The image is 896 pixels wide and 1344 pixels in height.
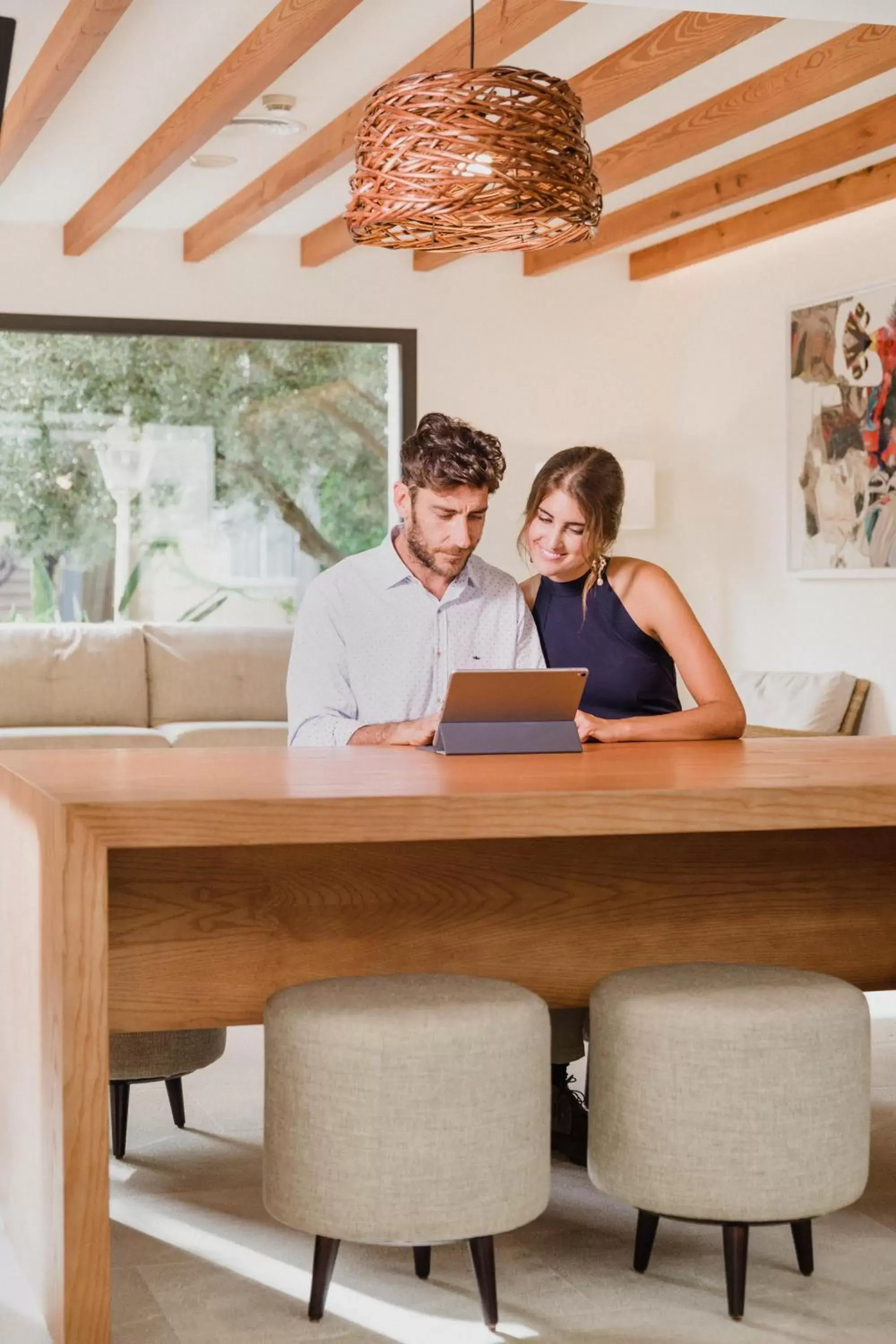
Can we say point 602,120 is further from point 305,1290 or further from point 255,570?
point 305,1290

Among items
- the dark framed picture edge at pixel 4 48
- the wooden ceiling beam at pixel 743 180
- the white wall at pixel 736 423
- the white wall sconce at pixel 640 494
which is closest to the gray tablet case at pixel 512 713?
the dark framed picture edge at pixel 4 48

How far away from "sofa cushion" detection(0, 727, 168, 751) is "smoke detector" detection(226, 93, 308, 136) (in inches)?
88.3

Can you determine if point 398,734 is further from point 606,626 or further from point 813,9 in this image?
point 813,9

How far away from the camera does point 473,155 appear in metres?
2.54

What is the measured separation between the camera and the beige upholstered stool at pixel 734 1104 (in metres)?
2.30

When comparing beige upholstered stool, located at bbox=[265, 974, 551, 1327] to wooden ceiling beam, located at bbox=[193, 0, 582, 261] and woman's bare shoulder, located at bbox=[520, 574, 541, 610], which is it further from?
wooden ceiling beam, located at bbox=[193, 0, 582, 261]

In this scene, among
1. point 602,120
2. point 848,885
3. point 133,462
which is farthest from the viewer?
point 133,462

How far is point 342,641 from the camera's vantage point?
121 inches

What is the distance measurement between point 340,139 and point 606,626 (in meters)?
2.73

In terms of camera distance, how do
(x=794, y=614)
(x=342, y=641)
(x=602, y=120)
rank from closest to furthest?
1. (x=342, y=641)
2. (x=602, y=120)
3. (x=794, y=614)

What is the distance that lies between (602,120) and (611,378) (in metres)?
2.21

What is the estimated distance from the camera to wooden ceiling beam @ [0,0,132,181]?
4.05 meters

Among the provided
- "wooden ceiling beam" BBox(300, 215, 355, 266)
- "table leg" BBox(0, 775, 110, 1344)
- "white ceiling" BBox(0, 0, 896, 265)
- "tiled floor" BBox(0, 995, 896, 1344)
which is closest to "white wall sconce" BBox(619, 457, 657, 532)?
"white ceiling" BBox(0, 0, 896, 265)

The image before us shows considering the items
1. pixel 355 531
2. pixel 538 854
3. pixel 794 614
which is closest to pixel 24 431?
pixel 355 531
